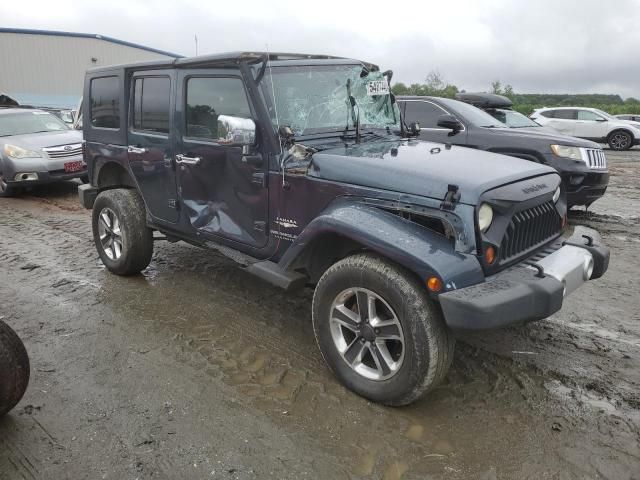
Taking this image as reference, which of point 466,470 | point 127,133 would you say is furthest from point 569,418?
point 127,133

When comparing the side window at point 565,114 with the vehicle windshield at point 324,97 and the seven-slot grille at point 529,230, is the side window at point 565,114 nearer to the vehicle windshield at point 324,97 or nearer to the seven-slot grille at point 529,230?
the vehicle windshield at point 324,97


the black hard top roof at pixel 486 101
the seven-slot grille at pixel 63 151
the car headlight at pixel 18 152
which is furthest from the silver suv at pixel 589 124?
the car headlight at pixel 18 152

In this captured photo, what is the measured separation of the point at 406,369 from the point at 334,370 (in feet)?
1.85

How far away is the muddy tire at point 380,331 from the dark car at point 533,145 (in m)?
3.91

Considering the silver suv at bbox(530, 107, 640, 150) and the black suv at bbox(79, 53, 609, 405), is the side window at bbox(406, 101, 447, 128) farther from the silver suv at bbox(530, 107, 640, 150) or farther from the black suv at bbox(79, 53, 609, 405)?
the silver suv at bbox(530, 107, 640, 150)

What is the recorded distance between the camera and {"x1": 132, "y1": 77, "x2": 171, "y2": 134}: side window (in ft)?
14.0

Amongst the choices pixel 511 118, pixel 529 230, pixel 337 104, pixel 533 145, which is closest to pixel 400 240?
pixel 529 230

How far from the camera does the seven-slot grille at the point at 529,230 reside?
289cm

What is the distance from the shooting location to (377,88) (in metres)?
4.05

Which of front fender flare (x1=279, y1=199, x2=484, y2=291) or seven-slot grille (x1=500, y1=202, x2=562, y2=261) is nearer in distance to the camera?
front fender flare (x1=279, y1=199, x2=484, y2=291)

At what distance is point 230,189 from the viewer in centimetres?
379

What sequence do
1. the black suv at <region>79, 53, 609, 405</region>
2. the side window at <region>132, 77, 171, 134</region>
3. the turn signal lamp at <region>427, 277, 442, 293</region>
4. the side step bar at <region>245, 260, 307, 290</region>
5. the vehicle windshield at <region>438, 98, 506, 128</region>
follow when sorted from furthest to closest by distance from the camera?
the vehicle windshield at <region>438, 98, 506, 128</region>
the side window at <region>132, 77, 171, 134</region>
the side step bar at <region>245, 260, 307, 290</region>
the black suv at <region>79, 53, 609, 405</region>
the turn signal lamp at <region>427, 277, 442, 293</region>

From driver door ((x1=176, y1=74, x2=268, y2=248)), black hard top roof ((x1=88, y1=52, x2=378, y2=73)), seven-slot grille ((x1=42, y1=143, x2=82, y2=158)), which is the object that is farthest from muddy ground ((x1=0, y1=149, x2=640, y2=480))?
seven-slot grille ((x1=42, y1=143, x2=82, y2=158))

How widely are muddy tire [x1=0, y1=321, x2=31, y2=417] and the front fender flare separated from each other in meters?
1.66
